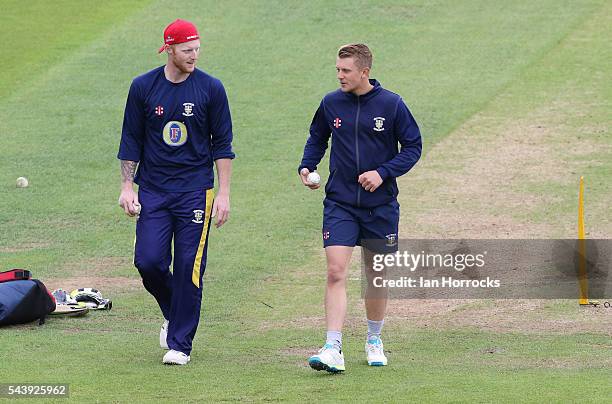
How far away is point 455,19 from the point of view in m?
23.1

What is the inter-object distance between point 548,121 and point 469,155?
1.92 m

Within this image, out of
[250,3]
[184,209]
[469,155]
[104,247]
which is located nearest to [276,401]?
[184,209]

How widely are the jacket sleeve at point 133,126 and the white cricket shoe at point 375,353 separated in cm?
211

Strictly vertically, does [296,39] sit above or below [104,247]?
above

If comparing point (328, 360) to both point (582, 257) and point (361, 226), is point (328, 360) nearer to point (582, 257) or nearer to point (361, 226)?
point (361, 226)

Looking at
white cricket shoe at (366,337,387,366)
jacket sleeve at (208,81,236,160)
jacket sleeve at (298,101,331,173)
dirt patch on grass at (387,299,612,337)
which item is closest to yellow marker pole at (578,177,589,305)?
dirt patch on grass at (387,299,612,337)

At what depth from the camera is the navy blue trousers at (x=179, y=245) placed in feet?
30.3

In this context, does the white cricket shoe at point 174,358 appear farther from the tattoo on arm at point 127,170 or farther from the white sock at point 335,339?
the tattoo on arm at point 127,170

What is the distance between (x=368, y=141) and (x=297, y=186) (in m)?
7.24

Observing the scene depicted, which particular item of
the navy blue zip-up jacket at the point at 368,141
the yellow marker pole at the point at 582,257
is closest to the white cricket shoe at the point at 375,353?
the navy blue zip-up jacket at the point at 368,141

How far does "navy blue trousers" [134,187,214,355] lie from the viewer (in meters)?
9.25

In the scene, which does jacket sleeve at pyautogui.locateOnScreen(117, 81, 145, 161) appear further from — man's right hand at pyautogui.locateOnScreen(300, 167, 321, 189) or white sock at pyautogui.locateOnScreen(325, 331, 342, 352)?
white sock at pyautogui.locateOnScreen(325, 331, 342, 352)

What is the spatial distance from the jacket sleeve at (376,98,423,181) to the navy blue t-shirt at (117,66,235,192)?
117 cm

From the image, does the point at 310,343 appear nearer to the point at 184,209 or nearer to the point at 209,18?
the point at 184,209
